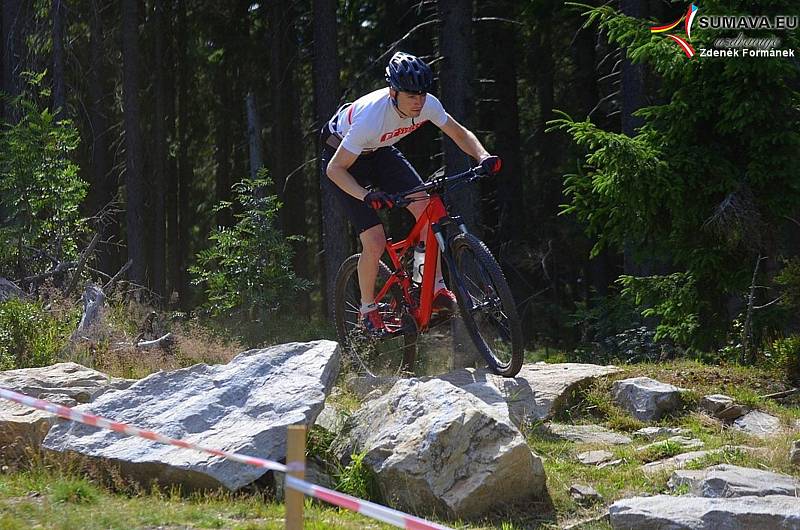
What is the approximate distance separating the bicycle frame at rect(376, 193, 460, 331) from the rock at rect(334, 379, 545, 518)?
61.9 inches

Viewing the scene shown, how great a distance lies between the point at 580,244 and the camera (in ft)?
72.1

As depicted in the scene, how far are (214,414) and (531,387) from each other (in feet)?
8.05

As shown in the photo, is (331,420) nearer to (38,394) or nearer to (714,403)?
(38,394)

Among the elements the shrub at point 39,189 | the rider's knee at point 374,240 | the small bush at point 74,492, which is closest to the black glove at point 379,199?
the rider's knee at point 374,240

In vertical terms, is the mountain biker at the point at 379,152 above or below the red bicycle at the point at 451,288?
above

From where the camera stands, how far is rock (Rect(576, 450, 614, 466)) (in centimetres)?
590

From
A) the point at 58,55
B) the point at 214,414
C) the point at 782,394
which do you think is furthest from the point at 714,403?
the point at 58,55

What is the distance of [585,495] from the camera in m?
5.30

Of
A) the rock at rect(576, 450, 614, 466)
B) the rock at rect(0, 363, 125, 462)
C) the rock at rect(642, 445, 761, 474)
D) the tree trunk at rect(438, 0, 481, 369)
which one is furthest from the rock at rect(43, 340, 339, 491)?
the tree trunk at rect(438, 0, 481, 369)

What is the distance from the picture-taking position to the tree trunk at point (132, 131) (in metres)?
18.3

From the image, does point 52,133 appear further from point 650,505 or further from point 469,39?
point 650,505

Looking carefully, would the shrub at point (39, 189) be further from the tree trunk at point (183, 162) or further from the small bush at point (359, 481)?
the tree trunk at point (183, 162)

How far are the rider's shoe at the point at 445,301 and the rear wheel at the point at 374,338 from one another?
0.85ft

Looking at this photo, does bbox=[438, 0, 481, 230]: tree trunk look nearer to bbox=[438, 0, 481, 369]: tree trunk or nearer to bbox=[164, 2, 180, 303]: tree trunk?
bbox=[438, 0, 481, 369]: tree trunk
